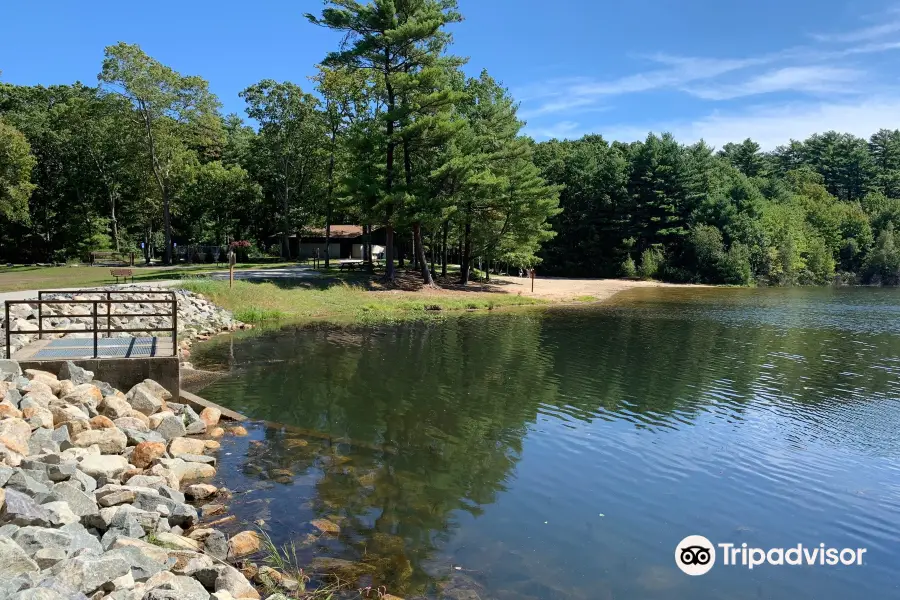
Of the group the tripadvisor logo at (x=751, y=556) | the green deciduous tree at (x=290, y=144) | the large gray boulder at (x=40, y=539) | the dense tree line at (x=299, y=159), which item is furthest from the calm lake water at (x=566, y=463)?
the green deciduous tree at (x=290, y=144)

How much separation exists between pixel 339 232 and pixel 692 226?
1569 inches

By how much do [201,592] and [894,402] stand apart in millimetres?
16596

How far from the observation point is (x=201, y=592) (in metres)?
5.54

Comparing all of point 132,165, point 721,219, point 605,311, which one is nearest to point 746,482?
point 605,311

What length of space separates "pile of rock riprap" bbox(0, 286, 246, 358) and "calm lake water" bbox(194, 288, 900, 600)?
2739 millimetres

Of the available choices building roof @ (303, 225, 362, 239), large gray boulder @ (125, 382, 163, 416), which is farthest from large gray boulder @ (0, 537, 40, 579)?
building roof @ (303, 225, 362, 239)

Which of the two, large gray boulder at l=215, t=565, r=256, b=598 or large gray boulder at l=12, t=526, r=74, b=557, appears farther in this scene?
large gray boulder at l=215, t=565, r=256, b=598

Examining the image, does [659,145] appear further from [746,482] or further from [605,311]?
[746,482]

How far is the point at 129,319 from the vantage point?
77.6ft

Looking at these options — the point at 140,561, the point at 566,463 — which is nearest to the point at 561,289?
the point at 566,463

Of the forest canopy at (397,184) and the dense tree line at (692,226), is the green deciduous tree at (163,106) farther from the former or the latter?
the dense tree line at (692,226)

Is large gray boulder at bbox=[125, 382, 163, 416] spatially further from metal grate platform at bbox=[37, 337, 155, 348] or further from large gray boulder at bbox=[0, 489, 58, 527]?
large gray boulder at bbox=[0, 489, 58, 527]

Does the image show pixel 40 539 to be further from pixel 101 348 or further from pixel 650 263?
pixel 650 263

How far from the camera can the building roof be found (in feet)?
220
